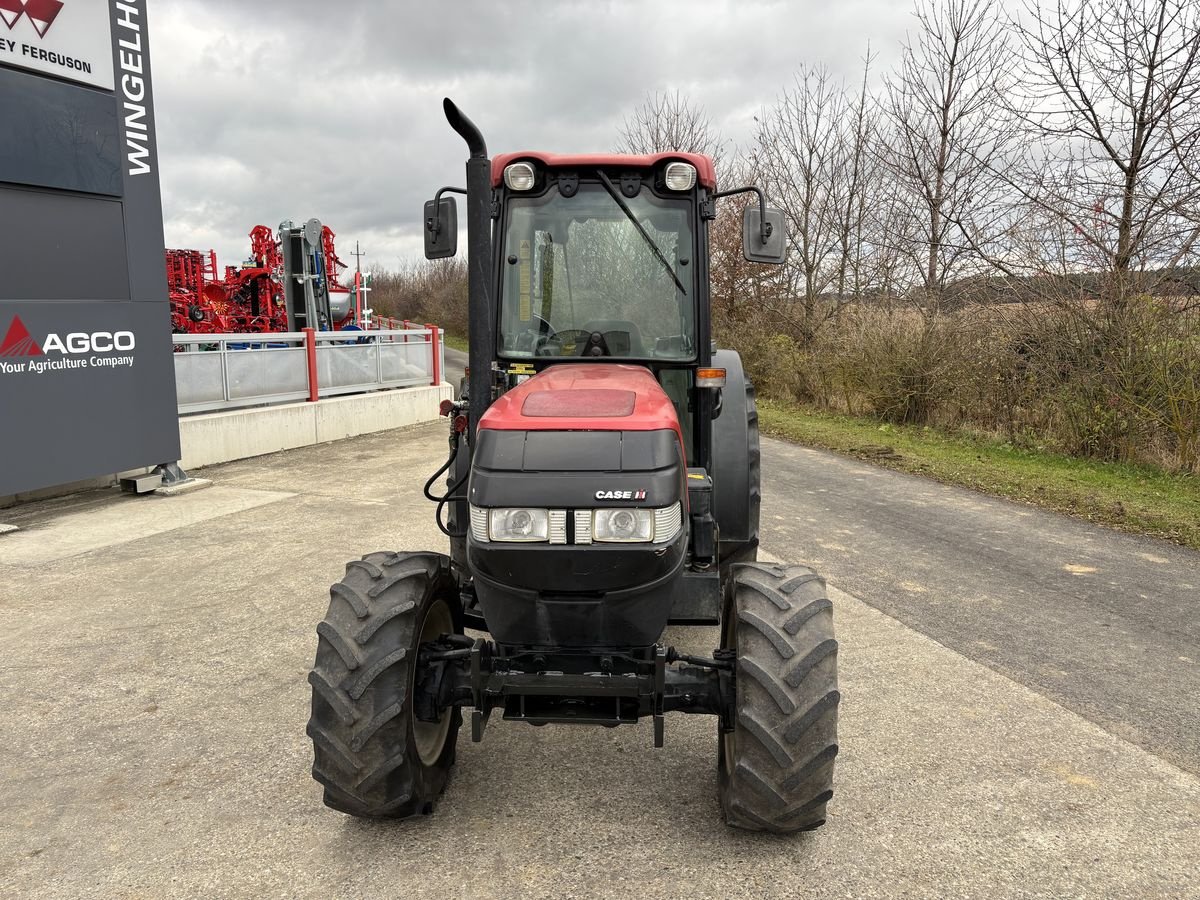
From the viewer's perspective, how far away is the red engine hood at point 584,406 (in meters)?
2.69

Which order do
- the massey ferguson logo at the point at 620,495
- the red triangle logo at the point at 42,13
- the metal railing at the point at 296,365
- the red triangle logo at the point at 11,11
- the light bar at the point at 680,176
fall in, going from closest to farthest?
the massey ferguson logo at the point at 620,495 → the light bar at the point at 680,176 → the red triangle logo at the point at 11,11 → the red triangle logo at the point at 42,13 → the metal railing at the point at 296,365

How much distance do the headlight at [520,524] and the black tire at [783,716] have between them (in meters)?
0.76

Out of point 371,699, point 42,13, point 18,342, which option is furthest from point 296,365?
point 371,699

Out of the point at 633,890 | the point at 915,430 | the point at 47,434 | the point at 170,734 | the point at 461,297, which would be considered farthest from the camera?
the point at 461,297

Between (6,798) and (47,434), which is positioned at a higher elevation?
(47,434)

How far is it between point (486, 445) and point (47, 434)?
6655 millimetres

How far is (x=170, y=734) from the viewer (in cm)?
364

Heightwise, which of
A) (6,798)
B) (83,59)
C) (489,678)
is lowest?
(6,798)

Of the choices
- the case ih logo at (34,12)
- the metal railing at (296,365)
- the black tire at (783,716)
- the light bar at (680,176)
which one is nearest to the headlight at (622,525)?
the black tire at (783,716)

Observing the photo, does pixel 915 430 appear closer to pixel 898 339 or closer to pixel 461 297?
pixel 898 339

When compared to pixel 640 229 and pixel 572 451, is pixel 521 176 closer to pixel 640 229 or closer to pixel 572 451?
pixel 640 229

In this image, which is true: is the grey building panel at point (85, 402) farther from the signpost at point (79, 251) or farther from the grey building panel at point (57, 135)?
the grey building panel at point (57, 135)

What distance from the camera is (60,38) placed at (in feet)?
24.3

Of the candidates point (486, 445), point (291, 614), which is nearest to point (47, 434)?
point (291, 614)
